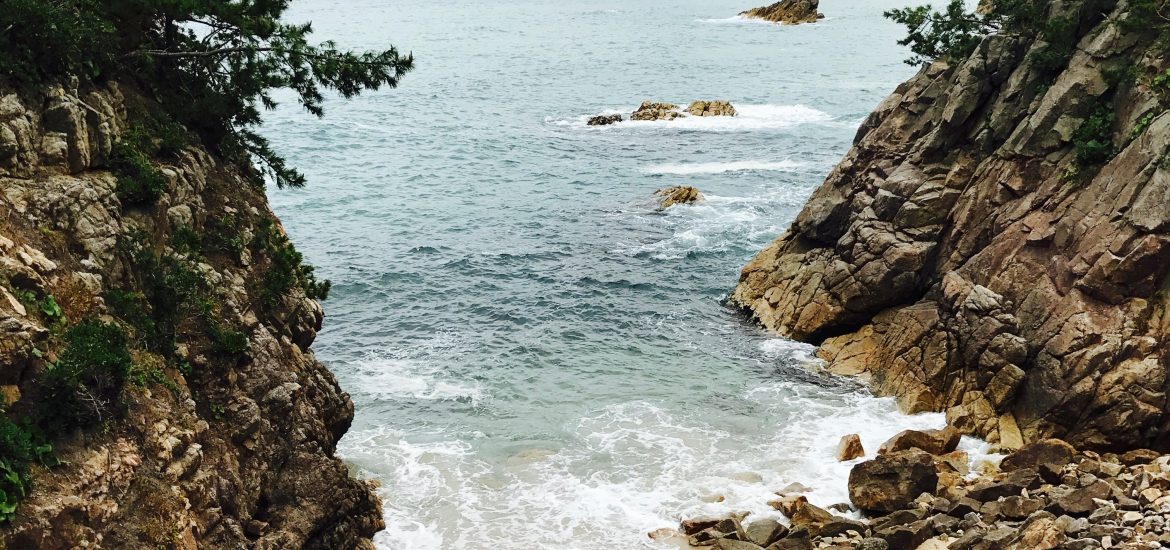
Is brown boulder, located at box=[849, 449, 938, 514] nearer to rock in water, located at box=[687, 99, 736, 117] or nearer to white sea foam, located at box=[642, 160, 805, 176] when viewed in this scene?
white sea foam, located at box=[642, 160, 805, 176]

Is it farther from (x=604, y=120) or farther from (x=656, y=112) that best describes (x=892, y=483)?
(x=656, y=112)

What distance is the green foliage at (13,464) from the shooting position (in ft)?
38.9

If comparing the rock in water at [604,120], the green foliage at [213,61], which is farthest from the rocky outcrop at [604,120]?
the green foliage at [213,61]

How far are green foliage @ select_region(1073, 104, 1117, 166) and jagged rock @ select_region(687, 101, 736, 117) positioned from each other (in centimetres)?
4840

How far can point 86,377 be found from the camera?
44.7 feet

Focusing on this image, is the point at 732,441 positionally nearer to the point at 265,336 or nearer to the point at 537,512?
the point at 537,512

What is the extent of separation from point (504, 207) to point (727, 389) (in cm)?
2482

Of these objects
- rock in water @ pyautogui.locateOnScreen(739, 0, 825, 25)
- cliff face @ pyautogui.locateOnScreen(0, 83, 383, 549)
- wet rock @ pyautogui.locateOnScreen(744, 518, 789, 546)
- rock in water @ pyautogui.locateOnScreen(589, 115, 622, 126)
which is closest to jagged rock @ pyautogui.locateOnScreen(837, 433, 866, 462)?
wet rock @ pyautogui.locateOnScreen(744, 518, 789, 546)

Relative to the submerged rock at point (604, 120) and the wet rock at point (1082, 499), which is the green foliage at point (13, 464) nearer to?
the wet rock at point (1082, 499)

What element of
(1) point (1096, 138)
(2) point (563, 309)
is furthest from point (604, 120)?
(1) point (1096, 138)

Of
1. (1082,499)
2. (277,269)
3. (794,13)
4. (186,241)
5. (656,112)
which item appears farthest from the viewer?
(794,13)

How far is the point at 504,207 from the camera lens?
51125 mm

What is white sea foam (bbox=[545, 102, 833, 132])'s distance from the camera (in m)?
70.4

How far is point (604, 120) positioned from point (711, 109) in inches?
352
